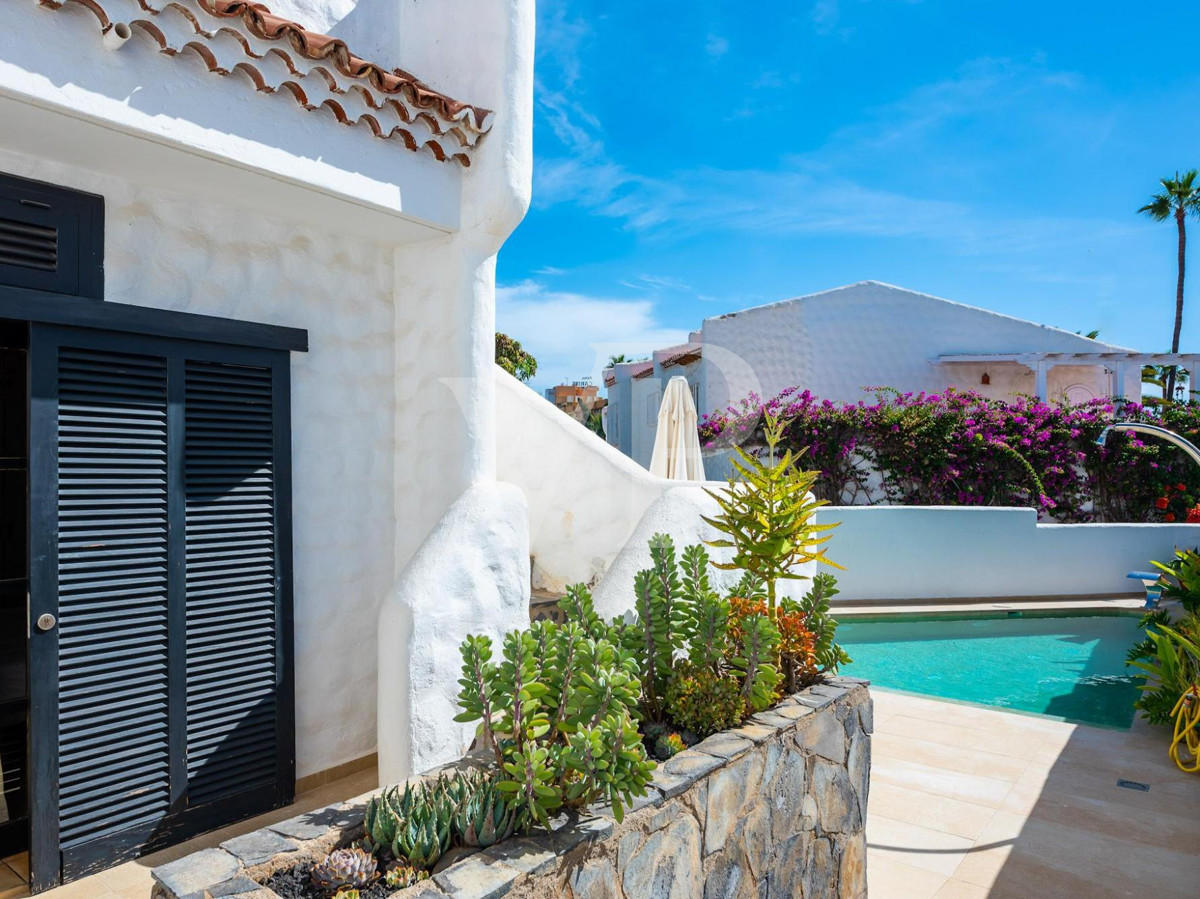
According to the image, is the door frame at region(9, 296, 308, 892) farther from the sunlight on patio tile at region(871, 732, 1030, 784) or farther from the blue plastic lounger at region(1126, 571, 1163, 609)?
the blue plastic lounger at region(1126, 571, 1163, 609)

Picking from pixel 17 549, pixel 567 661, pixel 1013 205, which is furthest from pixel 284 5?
pixel 1013 205

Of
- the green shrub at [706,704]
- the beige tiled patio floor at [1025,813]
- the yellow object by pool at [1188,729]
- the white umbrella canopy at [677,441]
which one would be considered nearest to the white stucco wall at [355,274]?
the green shrub at [706,704]

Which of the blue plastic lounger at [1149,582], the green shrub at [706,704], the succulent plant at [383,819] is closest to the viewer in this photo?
the succulent plant at [383,819]

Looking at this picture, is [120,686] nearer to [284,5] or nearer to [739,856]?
[739,856]

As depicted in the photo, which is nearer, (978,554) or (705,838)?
(705,838)

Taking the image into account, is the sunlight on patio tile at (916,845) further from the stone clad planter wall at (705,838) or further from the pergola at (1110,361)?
the pergola at (1110,361)

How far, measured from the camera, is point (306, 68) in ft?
15.0

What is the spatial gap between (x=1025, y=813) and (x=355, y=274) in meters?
6.80

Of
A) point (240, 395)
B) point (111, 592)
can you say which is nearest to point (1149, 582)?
point (240, 395)

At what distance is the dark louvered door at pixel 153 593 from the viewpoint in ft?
14.3

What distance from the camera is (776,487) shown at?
14.6ft

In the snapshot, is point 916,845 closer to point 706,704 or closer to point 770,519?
point 706,704

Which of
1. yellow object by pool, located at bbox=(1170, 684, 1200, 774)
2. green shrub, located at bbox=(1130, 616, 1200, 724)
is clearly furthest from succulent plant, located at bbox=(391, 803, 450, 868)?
green shrub, located at bbox=(1130, 616, 1200, 724)

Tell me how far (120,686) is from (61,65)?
3438 millimetres
